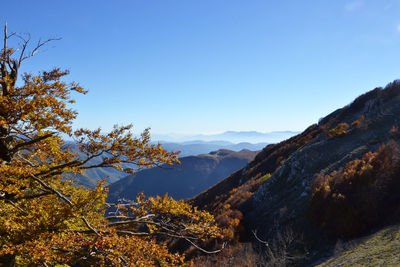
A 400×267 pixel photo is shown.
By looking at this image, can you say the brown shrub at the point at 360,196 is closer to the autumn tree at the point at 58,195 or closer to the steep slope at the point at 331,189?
the steep slope at the point at 331,189

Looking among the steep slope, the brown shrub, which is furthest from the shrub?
the brown shrub

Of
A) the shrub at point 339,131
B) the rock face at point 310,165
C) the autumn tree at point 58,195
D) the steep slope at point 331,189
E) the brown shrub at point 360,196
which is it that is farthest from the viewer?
the shrub at point 339,131

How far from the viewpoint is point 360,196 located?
10906 millimetres

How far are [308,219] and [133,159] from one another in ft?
33.1

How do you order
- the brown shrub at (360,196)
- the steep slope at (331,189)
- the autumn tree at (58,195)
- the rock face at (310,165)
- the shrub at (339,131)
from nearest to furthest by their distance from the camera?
the autumn tree at (58,195) < the brown shrub at (360,196) < the steep slope at (331,189) < the rock face at (310,165) < the shrub at (339,131)

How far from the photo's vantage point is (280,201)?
16.0 metres

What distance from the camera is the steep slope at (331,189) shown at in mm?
10234

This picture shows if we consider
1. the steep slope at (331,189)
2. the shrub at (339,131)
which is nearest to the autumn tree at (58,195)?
the steep slope at (331,189)

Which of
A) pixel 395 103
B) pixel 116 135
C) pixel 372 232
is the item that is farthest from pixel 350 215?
pixel 395 103

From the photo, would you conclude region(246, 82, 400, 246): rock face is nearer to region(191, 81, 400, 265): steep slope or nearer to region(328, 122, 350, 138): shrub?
region(191, 81, 400, 265): steep slope

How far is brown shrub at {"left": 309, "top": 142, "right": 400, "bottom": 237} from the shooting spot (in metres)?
9.87

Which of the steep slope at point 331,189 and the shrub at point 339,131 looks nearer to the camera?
the steep slope at point 331,189

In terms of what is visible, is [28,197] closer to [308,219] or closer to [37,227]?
[37,227]

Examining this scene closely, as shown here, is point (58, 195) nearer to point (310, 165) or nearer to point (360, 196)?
point (360, 196)
